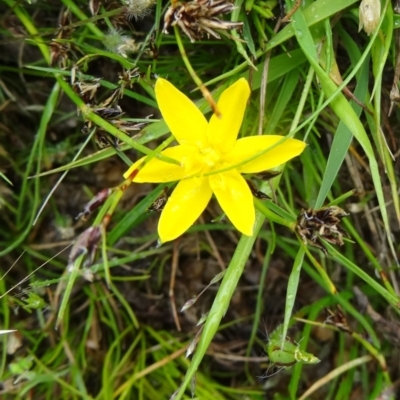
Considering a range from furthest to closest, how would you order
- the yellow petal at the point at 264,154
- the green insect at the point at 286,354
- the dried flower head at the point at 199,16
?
the green insect at the point at 286,354 < the yellow petal at the point at 264,154 < the dried flower head at the point at 199,16

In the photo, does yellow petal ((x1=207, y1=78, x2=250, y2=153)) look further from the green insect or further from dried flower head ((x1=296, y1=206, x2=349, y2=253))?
the green insect

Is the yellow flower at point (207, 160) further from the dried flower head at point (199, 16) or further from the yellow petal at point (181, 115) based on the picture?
the dried flower head at point (199, 16)

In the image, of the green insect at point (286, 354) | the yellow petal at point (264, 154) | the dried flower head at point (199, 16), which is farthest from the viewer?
the green insect at point (286, 354)

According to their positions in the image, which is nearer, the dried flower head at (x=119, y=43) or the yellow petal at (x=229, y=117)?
the yellow petal at (x=229, y=117)

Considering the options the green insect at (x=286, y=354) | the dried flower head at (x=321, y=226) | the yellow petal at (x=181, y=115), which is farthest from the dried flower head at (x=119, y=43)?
the green insect at (x=286, y=354)

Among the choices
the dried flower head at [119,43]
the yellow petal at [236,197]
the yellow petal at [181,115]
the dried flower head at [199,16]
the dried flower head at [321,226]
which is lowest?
the dried flower head at [321,226]

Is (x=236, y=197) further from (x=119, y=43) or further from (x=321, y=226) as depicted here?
(x=119, y=43)

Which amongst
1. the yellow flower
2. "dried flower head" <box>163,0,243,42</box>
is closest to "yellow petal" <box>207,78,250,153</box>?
the yellow flower

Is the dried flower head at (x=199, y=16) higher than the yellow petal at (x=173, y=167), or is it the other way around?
the dried flower head at (x=199, y=16)
